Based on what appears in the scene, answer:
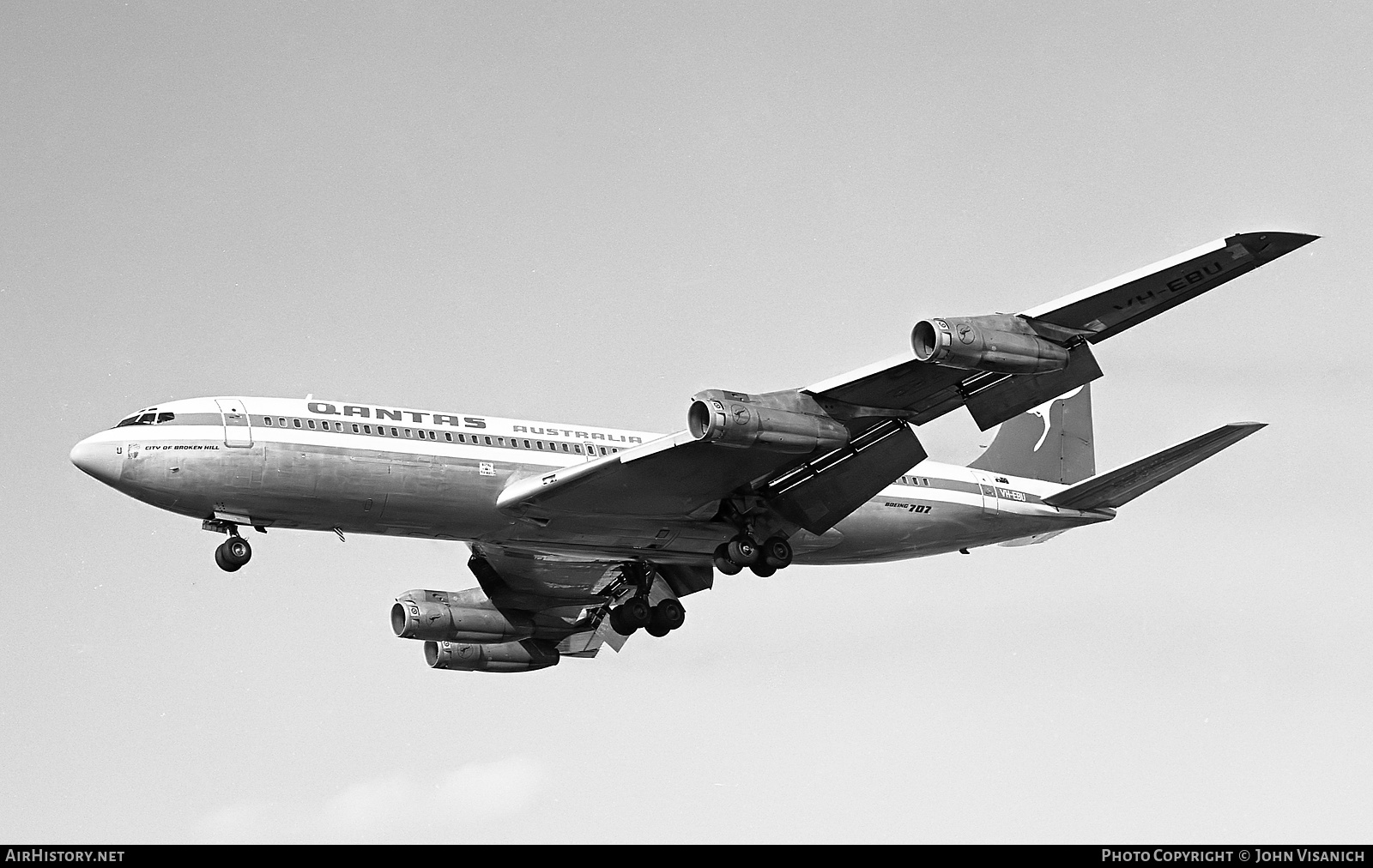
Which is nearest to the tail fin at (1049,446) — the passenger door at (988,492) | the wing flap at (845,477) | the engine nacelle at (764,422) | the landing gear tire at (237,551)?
the passenger door at (988,492)

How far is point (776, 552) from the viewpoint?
128ft

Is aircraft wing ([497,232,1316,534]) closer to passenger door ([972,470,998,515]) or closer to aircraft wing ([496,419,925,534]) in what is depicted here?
aircraft wing ([496,419,925,534])

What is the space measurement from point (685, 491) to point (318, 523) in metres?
8.41

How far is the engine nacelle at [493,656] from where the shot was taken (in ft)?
152

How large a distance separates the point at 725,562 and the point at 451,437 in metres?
7.88

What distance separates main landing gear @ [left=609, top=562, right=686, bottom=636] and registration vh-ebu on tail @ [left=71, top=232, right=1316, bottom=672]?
51 mm

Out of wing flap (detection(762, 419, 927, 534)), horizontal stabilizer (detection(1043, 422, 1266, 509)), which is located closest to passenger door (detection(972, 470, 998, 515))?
horizontal stabilizer (detection(1043, 422, 1266, 509))

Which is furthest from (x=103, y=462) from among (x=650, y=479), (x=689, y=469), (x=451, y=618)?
(x=451, y=618)

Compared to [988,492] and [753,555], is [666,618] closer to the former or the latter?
[753,555]

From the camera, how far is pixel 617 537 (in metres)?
38.1

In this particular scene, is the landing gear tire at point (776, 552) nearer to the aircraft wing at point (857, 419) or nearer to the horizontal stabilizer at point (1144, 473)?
the aircraft wing at point (857, 419)
